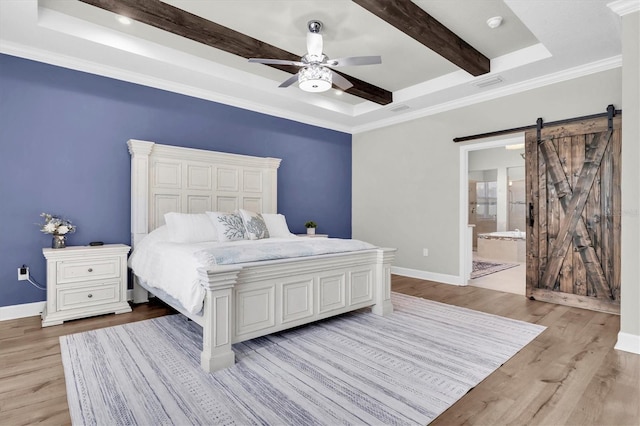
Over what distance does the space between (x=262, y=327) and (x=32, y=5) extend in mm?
3166

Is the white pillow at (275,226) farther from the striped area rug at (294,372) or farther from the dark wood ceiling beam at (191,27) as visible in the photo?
the dark wood ceiling beam at (191,27)

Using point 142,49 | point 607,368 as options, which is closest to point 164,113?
point 142,49

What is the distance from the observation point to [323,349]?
2.57 meters

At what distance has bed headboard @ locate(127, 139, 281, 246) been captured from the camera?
3.85m

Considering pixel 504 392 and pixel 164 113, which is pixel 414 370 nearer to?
pixel 504 392

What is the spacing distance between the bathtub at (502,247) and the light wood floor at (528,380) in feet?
12.5

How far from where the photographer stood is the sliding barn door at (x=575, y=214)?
11.6 feet

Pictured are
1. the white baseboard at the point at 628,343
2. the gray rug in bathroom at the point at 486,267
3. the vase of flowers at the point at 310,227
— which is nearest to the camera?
the white baseboard at the point at 628,343

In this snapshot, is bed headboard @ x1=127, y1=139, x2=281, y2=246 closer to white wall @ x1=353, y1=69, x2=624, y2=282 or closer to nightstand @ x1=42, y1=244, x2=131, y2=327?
nightstand @ x1=42, y1=244, x2=131, y2=327

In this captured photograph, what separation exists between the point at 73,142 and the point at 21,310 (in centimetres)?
178

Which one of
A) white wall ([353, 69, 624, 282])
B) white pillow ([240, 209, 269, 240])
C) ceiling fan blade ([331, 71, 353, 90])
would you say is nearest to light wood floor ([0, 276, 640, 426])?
white pillow ([240, 209, 269, 240])

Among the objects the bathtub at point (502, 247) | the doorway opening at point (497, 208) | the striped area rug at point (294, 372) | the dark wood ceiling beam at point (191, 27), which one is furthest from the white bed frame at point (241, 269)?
the bathtub at point (502, 247)

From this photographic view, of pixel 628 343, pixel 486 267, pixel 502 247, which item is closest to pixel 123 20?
pixel 628 343

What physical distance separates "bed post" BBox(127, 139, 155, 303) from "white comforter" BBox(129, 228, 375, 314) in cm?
27
